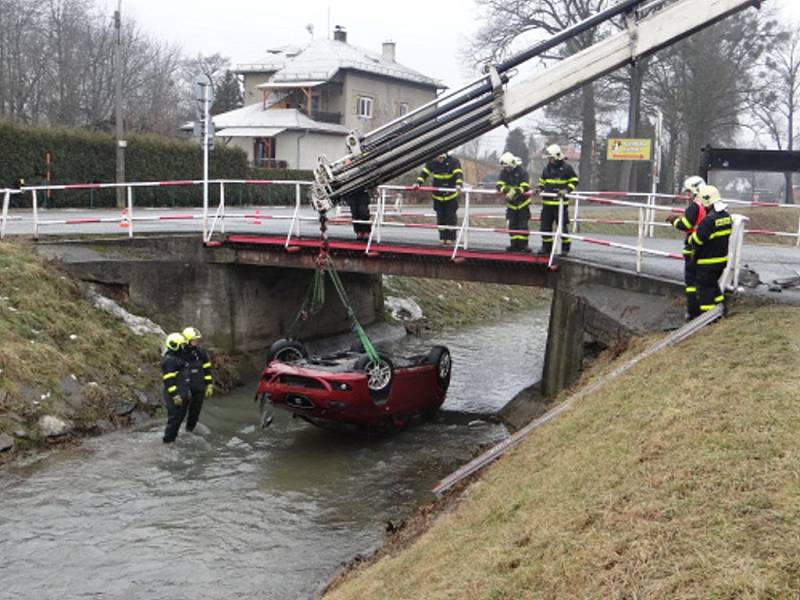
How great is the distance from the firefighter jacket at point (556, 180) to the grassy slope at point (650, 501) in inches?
209

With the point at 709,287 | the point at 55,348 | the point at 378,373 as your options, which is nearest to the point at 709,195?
the point at 709,287

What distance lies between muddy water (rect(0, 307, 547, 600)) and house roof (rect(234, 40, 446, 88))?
43.3 m

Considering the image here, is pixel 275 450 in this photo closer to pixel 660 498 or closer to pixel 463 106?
pixel 463 106

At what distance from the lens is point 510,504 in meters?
6.34

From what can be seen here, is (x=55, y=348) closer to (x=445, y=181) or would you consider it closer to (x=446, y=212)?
(x=446, y=212)

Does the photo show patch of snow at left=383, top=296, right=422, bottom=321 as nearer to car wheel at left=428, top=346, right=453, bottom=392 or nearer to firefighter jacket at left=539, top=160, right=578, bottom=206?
car wheel at left=428, top=346, right=453, bottom=392

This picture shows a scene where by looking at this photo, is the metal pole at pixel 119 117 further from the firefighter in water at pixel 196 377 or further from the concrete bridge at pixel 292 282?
the firefighter in water at pixel 196 377

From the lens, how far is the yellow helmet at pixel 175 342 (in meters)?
11.7

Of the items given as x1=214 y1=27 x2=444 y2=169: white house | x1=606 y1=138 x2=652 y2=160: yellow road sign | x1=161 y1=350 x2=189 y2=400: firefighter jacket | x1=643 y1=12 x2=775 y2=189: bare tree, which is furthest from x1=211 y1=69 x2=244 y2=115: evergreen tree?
x1=161 y1=350 x2=189 y2=400: firefighter jacket

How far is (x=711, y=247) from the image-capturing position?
897 cm

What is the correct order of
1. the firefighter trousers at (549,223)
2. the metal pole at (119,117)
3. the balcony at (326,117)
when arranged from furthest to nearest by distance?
→ the balcony at (326,117) → the metal pole at (119,117) → the firefighter trousers at (549,223)

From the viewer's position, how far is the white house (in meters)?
50.8

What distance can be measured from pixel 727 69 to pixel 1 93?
136ft

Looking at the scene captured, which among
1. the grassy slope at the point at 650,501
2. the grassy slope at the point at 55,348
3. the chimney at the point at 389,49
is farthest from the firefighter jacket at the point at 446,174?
the chimney at the point at 389,49
